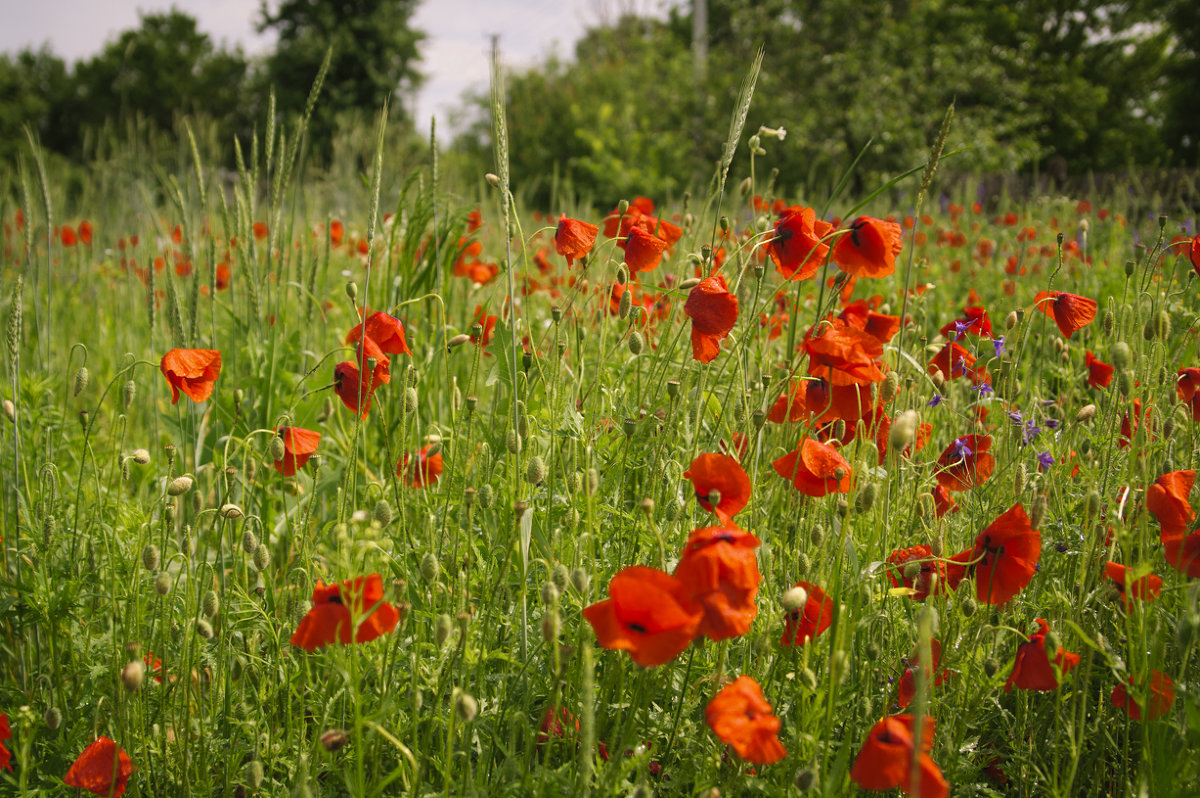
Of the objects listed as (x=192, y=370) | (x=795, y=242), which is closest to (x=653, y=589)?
(x=795, y=242)

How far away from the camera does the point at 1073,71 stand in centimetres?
2002

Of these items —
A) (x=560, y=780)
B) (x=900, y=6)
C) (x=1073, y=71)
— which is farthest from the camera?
(x=1073, y=71)

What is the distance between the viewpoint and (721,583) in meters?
0.78

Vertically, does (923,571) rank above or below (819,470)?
below

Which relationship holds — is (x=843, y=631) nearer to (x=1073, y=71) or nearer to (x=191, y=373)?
(x=191, y=373)

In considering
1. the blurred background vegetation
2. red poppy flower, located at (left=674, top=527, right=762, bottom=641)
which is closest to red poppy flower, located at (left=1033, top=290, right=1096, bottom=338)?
red poppy flower, located at (left=674, top=527, right=762, bottom=641)

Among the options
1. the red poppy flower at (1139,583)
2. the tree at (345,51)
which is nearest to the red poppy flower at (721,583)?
the red poppy flower at (1139,583)

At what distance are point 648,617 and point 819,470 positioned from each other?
44 cm

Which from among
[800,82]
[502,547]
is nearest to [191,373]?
[502,547]

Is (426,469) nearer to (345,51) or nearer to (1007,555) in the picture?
(1007,555)

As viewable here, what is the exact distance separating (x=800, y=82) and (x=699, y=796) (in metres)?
14.9

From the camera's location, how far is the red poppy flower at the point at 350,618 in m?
0.86

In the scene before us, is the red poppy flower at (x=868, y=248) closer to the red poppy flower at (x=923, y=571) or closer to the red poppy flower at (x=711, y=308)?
the red poppy flower at (x=711, y=308)

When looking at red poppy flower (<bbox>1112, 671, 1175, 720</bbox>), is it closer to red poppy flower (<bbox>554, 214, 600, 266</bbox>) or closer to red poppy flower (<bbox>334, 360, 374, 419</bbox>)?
red poppy flower (<bbox>554, 214, 600, 266</bbox>)
